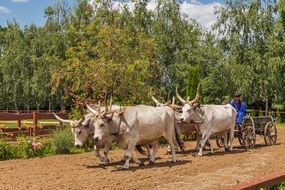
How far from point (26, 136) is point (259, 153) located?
7706 mm

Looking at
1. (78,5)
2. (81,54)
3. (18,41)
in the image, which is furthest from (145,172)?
(18,41)

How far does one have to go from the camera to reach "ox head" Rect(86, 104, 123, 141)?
1285cm

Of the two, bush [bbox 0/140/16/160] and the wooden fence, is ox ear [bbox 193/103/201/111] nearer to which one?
the wooden fence

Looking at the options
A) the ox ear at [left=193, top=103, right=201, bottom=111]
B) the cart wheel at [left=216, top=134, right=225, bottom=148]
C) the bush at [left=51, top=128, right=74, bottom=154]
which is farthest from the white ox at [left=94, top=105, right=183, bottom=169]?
the cart wheel at [left=216, top=134, right=225, bottom=148]

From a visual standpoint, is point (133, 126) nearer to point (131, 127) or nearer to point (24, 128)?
point (131, 127)

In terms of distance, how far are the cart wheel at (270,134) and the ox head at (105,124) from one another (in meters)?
8.06

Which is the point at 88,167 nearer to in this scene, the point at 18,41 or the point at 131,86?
the point at 131,86

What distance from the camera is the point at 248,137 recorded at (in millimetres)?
17953

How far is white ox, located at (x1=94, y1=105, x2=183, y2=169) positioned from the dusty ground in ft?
2.19

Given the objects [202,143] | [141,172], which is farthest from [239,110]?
[141,172]

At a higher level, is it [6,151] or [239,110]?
[239,110]

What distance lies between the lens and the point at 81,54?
22359mm

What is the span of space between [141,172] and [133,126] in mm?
1309

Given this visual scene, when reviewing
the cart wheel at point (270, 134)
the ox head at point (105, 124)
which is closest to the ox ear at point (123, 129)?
the ox head at point (105, 124)
